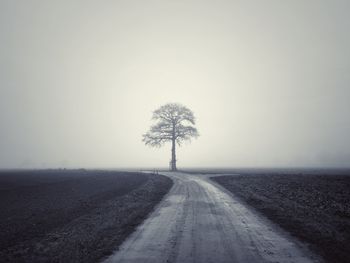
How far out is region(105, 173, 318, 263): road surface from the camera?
26.5 feet

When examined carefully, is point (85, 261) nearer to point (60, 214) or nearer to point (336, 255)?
point (336, 255)

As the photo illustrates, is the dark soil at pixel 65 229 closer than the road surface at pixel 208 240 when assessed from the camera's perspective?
No

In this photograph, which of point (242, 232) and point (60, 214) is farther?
point (60, 214)

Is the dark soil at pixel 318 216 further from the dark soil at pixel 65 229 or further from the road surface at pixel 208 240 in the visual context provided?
the dark soil at pixel 65 229

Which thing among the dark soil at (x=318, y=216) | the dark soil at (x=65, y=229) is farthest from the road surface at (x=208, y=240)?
the dark soil at (x=65, y=229)

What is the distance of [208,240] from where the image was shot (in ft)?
32.1

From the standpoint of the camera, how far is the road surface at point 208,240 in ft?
26.5

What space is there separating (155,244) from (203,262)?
2.27 meters

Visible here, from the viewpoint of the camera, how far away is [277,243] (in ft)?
31.2

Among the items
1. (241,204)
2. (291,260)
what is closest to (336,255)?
(291,260)

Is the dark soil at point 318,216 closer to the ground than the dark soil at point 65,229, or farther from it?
farther from it

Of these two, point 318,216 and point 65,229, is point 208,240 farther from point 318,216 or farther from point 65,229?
point 318,216

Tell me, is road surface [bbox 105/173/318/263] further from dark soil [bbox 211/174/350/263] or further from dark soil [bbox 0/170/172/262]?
Answer: dark soil [bbox 0/170/172/262]

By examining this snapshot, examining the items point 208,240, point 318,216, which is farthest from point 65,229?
point 318,216
